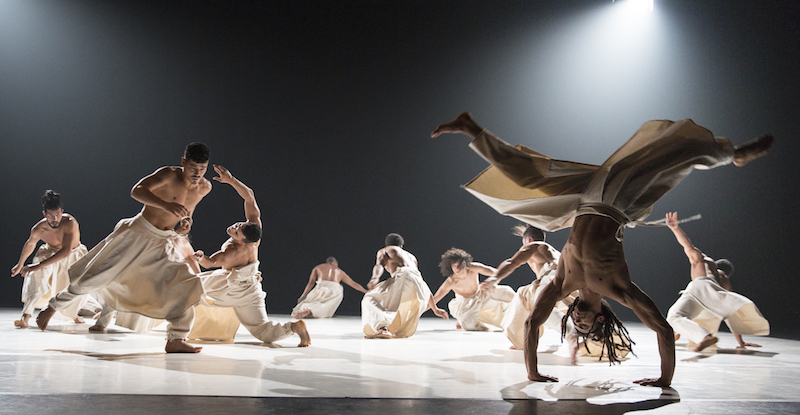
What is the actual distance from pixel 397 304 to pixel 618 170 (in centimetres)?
279

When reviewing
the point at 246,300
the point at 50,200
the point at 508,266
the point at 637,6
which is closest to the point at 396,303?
the point at 246,300

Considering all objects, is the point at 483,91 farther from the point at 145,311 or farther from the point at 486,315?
the point at 145,311

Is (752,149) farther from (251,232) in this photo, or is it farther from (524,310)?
(251,232)

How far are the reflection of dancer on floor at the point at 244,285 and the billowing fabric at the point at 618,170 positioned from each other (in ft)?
6.01

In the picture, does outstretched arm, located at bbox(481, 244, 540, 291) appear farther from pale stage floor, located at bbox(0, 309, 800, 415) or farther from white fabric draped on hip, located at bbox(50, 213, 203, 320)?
white fabric draped on hip, located at bbox(50, 213, 203, 320)

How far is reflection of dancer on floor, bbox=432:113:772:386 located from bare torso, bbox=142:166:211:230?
172 centimetres

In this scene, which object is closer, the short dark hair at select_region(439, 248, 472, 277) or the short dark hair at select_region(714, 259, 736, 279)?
the short dark hair at select_region(714, 259, 736, 279)

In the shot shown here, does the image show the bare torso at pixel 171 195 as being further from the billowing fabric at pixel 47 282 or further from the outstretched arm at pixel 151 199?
the billowing fabric at pixel 47 282

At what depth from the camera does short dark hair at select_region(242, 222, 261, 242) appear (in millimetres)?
3473

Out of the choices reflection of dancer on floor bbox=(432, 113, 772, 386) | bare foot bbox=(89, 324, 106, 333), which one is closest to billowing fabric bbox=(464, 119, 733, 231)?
reflection of dancer on floor bbox=(432, 113, 772, 386)

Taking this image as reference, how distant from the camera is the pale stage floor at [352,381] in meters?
1.62

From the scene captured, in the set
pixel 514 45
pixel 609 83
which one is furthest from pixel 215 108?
pixel 609 83

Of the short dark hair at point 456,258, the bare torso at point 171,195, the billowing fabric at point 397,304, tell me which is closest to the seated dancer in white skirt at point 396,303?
the billowing fabric at point 397,304

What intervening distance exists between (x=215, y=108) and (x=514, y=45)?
4733mm
